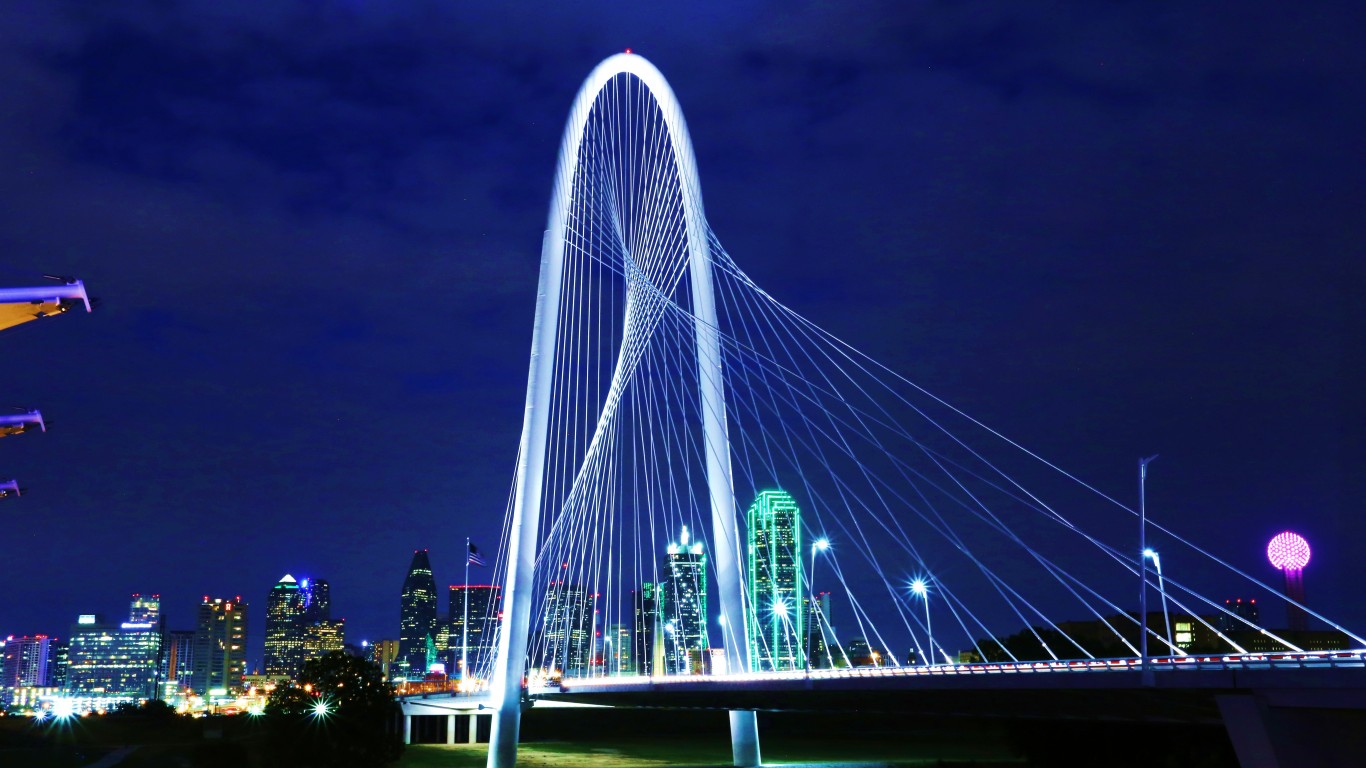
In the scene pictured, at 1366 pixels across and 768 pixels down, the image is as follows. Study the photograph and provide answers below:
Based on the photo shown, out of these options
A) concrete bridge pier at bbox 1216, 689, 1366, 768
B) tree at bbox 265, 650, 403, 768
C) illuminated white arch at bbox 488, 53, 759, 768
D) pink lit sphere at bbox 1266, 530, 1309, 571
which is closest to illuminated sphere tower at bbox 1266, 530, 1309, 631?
pink lit sphere at bbox 1266, 530, 1309, 571

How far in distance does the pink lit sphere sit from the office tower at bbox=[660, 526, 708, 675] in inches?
895

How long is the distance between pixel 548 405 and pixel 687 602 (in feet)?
202

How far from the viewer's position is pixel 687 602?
107 meters

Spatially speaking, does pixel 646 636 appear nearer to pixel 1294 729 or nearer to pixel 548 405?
pixel 548 405

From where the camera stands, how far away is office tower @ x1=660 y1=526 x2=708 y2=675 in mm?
72000

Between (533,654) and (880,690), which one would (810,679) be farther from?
(533,654)

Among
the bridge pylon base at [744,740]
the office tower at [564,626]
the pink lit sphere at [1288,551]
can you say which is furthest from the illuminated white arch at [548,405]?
the pink lit sphere at [1288,551]

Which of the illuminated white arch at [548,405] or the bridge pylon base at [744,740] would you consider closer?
the illuminated white arch at [548,405]

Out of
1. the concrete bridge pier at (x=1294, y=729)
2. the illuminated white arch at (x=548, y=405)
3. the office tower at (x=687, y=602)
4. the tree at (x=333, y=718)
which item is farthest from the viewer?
the office tower at (x=687, y=602)

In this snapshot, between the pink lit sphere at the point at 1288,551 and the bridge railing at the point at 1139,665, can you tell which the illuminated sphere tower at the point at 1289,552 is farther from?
the bridge railing at the point at 1139,665

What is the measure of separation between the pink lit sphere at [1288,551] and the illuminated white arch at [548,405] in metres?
20.8

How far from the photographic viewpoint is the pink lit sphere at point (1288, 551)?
51000 millimetres

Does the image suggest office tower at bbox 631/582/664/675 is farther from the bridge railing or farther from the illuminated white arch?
the bridge railing

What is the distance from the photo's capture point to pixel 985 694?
2902cm
